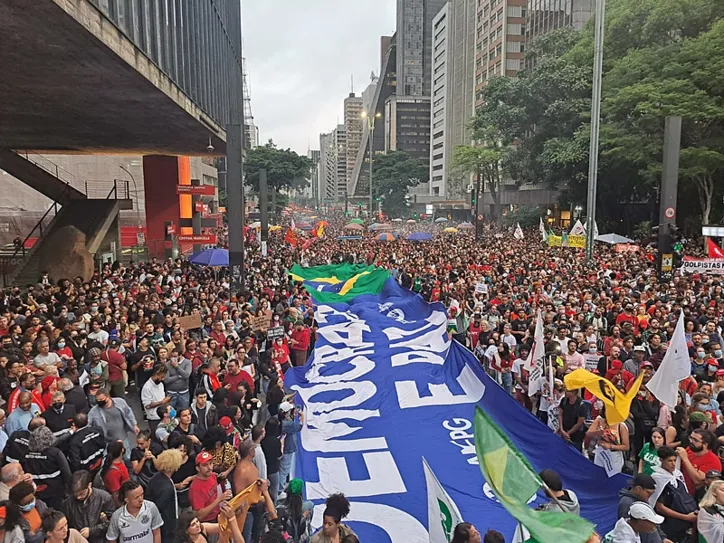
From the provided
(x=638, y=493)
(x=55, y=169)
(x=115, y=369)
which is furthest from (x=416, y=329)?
(x=55, y=169)

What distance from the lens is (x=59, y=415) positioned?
6.98 metres

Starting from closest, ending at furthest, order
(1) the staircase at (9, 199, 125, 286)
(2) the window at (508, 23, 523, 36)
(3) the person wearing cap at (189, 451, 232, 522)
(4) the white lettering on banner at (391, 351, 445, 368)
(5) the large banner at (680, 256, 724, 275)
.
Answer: (3) the person wearing cap at (189, 451, 232, 522) < (4) the white lettering on banner at (391, 351, 445, 368) < (5) the large banner at (680, 256, 724, 275) < (1) the staircase at (9, 199, 125, 286) < (2) the window at (508, 23, 523, 36)

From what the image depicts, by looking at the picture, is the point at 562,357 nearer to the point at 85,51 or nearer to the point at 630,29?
the point at 85,51

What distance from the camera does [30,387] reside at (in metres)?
7.54

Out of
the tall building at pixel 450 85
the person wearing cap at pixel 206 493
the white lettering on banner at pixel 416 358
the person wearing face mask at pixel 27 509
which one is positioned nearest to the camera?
the person wearing face mask at pixel 27 509

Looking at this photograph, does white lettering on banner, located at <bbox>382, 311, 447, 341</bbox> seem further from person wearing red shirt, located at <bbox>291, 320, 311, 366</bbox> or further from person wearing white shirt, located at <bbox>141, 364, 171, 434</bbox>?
person wearing white shirt, located at <bbox>141, 364, 171, 434</bbox>

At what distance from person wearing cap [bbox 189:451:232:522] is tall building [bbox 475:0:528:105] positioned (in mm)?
78584

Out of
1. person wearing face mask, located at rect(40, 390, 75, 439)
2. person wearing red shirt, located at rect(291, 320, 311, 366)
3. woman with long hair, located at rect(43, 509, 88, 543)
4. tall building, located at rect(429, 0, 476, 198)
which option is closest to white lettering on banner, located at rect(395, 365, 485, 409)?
person wearing red shirt, located at rect(291, 320, 311, 366)

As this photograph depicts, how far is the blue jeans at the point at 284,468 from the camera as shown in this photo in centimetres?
750

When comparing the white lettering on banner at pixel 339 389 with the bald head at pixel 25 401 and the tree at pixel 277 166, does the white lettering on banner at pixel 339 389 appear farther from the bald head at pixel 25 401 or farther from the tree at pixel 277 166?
the tree at pixel 277 166

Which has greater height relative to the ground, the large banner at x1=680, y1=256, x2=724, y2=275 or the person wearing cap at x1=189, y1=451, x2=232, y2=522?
the large banner at x1=680, y1=256, x2=724, y2=275

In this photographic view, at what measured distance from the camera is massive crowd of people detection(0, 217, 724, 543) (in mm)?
5258

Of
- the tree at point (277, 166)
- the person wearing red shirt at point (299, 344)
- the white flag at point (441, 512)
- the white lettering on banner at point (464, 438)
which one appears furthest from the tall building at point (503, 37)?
the white flag at point (441, 512)

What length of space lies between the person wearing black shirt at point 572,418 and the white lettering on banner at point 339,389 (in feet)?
11.4
